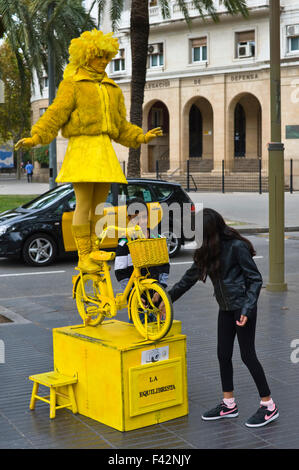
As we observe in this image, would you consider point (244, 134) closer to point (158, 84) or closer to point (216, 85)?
point (216, 85)

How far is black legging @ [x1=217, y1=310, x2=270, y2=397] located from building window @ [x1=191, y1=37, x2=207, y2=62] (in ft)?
131

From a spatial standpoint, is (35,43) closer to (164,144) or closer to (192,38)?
(192,38)

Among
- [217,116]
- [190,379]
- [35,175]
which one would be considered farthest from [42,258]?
[35,175]

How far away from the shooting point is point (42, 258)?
13320mm

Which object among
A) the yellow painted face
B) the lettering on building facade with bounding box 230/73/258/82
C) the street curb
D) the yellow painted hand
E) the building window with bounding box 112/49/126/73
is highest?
the building window with bounding box 112/49/126/73

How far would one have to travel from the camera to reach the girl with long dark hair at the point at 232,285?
489 cm

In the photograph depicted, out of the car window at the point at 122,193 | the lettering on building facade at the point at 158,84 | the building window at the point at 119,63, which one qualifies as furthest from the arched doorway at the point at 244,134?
the car window at the point at 122,193

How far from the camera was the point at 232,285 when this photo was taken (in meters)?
4.95

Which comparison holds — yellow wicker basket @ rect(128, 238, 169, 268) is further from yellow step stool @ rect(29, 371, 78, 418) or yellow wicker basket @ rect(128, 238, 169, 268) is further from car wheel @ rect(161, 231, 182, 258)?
car wheel @ rect(161, 231, 182, 258)

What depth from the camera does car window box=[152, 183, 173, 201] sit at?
557 inches

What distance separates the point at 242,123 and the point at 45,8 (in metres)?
27.8

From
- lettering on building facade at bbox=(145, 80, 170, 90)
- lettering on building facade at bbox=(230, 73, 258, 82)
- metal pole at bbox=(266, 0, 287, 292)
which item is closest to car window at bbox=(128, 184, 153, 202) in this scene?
metal pole at bbox=(266, 0, 287, 292)

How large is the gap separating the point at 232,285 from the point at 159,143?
44.4m
